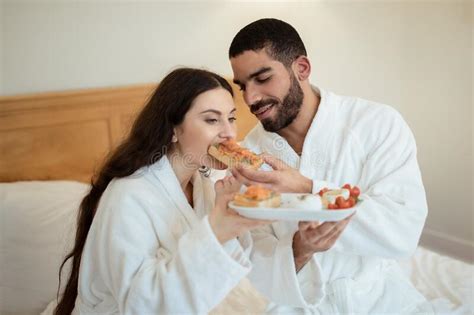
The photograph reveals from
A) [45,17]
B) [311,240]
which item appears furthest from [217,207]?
[45,17]

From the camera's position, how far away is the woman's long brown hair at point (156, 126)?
1.23 m

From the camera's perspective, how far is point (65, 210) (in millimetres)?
1717

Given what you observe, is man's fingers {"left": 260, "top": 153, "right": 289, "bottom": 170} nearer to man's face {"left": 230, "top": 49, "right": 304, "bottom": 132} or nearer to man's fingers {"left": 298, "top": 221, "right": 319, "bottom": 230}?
man's fingers {"left": 298, "top": 221, "right": 319, "bottom": 230}

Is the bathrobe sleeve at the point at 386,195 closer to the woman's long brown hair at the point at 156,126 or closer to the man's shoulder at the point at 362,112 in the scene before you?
the man's shoulder at the point at 362,112

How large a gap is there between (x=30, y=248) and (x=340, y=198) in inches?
47.8

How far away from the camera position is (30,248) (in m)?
1.67

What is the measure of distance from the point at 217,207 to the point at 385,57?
176 cm

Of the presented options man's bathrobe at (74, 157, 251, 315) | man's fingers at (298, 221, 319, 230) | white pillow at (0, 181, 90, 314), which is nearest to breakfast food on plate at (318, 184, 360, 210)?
man's fingers at (298, 221, 319, 230)

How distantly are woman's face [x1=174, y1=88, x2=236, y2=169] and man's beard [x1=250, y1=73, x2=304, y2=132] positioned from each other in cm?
25

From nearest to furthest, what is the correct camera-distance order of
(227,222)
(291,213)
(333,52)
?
(291,213)
(227,222)
(333,52)

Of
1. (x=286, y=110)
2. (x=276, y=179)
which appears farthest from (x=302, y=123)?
(x=276, y=179)

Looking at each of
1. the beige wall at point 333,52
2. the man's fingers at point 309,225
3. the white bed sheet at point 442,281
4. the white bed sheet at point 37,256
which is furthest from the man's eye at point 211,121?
the white bed sheet at point 442,281

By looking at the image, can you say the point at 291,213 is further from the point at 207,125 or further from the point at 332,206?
the point at 207,125

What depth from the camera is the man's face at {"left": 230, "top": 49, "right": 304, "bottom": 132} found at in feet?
4.55
